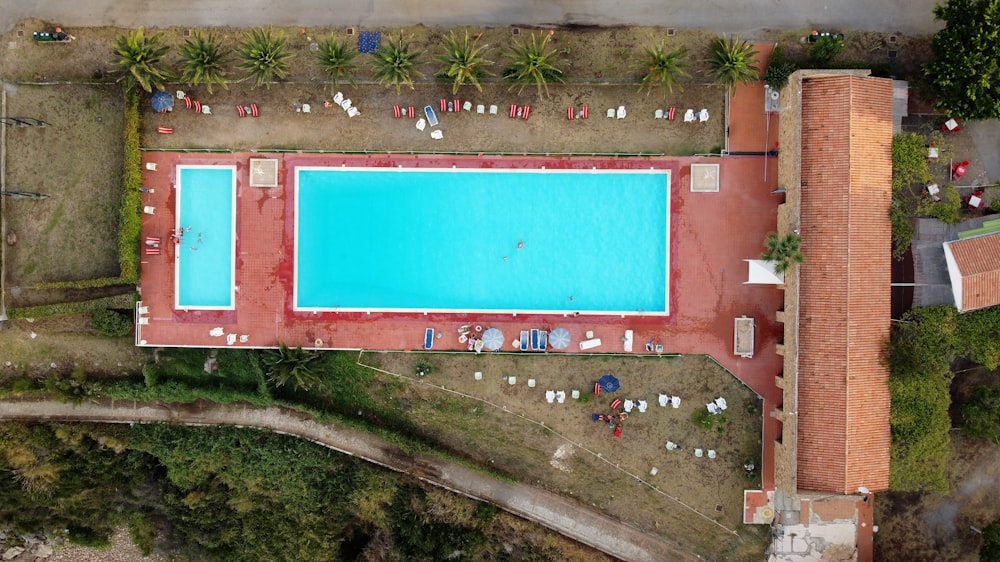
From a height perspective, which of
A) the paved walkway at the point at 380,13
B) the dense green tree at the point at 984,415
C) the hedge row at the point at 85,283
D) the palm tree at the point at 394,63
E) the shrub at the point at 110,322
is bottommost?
the dense green tree at the point at 984,415

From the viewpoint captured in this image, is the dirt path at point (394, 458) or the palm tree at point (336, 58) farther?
the dirt path at point (394, 458)

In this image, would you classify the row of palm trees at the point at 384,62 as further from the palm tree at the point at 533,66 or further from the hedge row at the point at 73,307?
the hedge row at the point at 73,307

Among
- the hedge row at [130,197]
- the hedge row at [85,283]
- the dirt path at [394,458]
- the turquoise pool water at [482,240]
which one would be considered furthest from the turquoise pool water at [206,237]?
the dirt path at [394,458]

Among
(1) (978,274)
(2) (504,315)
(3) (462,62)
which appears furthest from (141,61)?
(1) (978,274)

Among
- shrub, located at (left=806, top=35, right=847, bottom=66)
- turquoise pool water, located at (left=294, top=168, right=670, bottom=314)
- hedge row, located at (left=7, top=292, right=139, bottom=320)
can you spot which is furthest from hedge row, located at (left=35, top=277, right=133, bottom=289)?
shrub, located at (left=806, top=35, right=847, bottom=66)

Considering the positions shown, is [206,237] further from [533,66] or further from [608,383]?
[608,383]

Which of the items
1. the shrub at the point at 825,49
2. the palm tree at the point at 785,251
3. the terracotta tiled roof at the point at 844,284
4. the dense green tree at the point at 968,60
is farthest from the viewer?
the shrub at the point at 825,49

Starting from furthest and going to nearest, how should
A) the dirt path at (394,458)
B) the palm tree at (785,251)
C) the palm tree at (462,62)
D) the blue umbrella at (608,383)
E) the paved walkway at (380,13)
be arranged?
the dirt path at (394,458), the paved walkway at (380,13), the blue umbrella at (608,383), the palm tree at (462,62), the palm tree at (785,251)

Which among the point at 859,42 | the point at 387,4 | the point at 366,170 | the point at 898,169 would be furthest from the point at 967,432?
the point at 387,4
